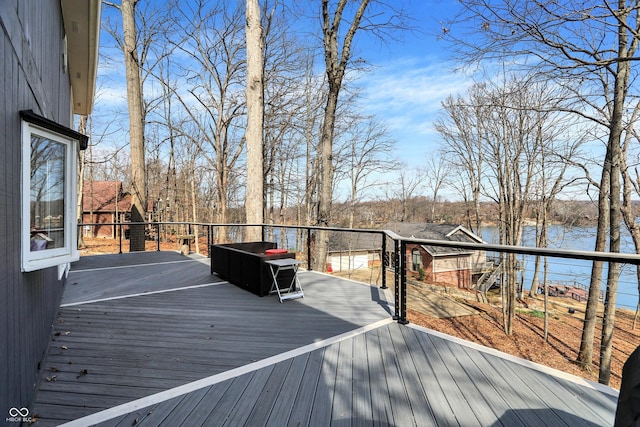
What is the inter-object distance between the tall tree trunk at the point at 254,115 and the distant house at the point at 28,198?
13.7ft

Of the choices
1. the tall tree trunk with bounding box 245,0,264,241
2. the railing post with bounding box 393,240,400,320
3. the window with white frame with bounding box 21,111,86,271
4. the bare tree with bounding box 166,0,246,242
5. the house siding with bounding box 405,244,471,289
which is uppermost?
the bare tree with bounding box 166,0,246,242

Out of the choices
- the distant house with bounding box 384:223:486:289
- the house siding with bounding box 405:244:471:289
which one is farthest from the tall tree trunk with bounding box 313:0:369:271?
the house siding with bounding box 405:244:471:289

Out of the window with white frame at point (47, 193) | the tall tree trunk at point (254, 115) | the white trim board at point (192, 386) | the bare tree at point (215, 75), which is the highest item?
the bare tree at point (215, 75)

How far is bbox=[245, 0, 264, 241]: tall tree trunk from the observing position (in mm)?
7004

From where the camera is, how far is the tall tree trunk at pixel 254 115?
7.00 m

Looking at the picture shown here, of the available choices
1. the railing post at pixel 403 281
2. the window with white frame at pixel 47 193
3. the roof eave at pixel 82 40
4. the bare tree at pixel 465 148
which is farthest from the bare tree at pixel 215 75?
the railing post at pixel 403 281

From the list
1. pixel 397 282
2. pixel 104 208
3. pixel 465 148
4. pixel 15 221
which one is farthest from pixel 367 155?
pixel 104 208

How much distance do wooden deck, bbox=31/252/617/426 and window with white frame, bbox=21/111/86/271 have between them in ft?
2.81

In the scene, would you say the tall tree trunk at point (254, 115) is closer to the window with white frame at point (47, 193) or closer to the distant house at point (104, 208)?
the window with white frame at point (47, 193)

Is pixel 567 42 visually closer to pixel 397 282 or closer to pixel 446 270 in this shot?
pixel 397 282

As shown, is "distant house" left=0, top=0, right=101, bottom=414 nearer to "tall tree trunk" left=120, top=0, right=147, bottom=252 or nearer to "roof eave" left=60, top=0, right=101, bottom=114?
"roof eave" left=60, top=0, right=101, bottom=114

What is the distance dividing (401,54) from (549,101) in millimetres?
4396

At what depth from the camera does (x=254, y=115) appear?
719cm

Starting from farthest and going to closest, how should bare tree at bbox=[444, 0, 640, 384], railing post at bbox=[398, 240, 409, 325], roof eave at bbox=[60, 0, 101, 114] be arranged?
1. bare tree at bbox=[444, 0, 640, 384]
2. roof eave at bbox=[60, 0, 101, 114]
3. railing post at bbox=[398, 240, 409, 325]
